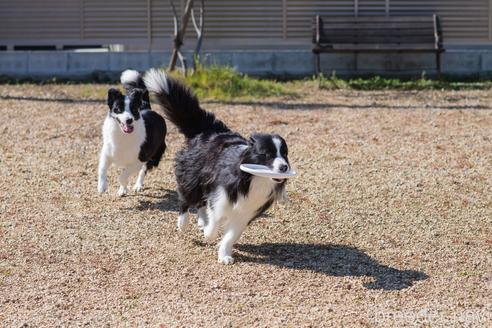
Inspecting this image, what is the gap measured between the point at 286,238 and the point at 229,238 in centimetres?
78

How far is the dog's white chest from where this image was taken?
7508mm

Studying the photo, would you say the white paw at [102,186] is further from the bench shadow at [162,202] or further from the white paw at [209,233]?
the white paw at [209,233]

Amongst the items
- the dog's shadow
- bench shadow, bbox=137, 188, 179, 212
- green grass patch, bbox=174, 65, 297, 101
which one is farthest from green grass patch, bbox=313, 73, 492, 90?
the dog's shadow

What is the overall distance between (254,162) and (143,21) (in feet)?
35.1

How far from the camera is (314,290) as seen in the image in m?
5.50

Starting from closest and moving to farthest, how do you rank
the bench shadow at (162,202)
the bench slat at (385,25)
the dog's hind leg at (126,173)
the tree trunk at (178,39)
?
the bench shadow at (162,202)
the dog's hind leg at (126,173)
the tree trunk at (178,39)
the bench slat at (385,25)

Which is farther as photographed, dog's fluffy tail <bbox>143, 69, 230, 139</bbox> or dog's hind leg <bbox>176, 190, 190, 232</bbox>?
dog's fluffy tail <bbox>143, 69, 230, 139</bbox>

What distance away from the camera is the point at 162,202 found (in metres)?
7.63

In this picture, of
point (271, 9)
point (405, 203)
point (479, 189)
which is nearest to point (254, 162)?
point (405, 203)

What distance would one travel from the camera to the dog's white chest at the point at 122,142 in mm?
7508

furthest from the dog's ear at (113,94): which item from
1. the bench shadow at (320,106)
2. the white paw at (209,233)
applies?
the bench shadow at (320,106)

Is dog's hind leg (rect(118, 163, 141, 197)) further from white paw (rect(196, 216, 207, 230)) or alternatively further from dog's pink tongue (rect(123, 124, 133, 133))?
white paw (rect(196, 216, 207, 230))

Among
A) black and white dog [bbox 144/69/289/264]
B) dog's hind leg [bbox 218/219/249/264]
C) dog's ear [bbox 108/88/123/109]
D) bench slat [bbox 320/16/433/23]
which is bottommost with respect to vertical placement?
dog's hind leg [bbox 218/219/249/264]

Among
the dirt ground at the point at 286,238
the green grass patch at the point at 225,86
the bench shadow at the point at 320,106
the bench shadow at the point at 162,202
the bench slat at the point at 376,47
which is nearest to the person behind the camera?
the dirt ground at the point at 286,238
